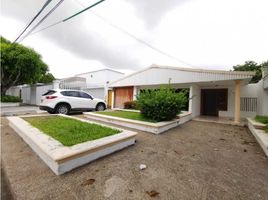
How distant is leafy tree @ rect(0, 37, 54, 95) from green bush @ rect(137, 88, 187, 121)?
13809mm

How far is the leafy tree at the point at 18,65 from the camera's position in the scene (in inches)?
575

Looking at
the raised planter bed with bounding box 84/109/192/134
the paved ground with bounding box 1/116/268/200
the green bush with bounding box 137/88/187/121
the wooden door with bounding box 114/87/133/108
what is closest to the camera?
the paved ground with bounding box 1/116/268/200

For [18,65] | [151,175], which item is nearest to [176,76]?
[151,175]

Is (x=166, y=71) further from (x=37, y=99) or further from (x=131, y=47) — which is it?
(x=37, y=99)

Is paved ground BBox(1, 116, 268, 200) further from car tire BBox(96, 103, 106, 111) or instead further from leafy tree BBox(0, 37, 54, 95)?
leafy tree BBox(0, 37, 54, 95)

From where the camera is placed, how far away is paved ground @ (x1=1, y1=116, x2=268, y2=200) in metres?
2.32

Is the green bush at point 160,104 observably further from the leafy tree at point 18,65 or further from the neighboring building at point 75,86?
the leafy tree at point 18,65

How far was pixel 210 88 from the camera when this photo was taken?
1205cm

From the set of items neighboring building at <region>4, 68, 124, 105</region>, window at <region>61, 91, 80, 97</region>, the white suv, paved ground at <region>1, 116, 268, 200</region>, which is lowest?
paved ground at <region>1, 116, 268, 200</region>

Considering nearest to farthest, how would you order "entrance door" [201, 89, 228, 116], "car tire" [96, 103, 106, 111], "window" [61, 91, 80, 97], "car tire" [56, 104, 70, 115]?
1. "car tire" [56, 104, 70, 115]
2. "window" [61, 91, 80, 97]
3. "car tire" [96, 103, 106, 111]
4. "entrance door" [201, 89, 228, 116]

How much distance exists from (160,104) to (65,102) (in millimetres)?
5773

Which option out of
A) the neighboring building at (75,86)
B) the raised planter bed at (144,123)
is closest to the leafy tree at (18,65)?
the neighboring building at (75,86)

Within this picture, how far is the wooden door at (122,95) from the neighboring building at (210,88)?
0.45 metres

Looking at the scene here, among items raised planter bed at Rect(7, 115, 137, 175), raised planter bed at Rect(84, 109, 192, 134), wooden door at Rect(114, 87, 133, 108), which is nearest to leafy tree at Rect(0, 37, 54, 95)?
wooden door at Rect(114, 87, 133, 108)
